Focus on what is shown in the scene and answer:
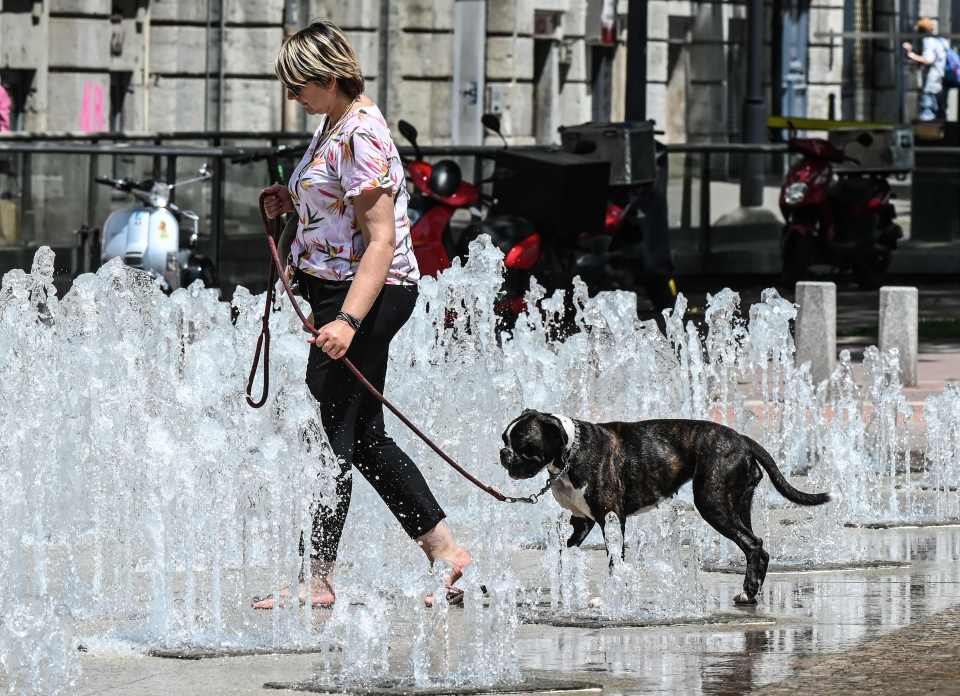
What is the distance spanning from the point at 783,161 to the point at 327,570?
16.8 meters

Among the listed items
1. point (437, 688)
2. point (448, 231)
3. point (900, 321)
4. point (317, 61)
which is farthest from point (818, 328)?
point (437, 688)

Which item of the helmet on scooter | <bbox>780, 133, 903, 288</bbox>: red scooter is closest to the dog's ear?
the helmet on scooter

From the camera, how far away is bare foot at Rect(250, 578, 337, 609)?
730cm

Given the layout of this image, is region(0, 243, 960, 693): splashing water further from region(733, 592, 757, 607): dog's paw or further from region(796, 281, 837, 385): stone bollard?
region(796, 281, 837, 385): stone bollard

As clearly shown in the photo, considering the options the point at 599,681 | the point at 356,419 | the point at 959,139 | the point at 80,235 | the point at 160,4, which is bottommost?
the point at 599,681

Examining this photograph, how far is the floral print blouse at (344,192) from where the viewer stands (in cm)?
716

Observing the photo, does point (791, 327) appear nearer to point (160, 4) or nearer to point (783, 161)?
point (783, 161)

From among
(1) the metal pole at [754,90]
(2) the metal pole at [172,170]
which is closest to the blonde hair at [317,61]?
(2) the metal pole at [172,170]

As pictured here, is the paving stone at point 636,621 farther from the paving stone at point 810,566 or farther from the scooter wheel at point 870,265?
the scooter wheel at point 870,265

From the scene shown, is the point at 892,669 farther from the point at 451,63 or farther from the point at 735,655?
the point at 451,63

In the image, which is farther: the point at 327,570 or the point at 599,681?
the point at 327,570

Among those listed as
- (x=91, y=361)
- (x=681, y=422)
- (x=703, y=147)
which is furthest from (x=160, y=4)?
(x=681, y=422)

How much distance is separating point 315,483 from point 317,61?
1.29 metres

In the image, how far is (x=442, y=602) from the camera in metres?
6.68
